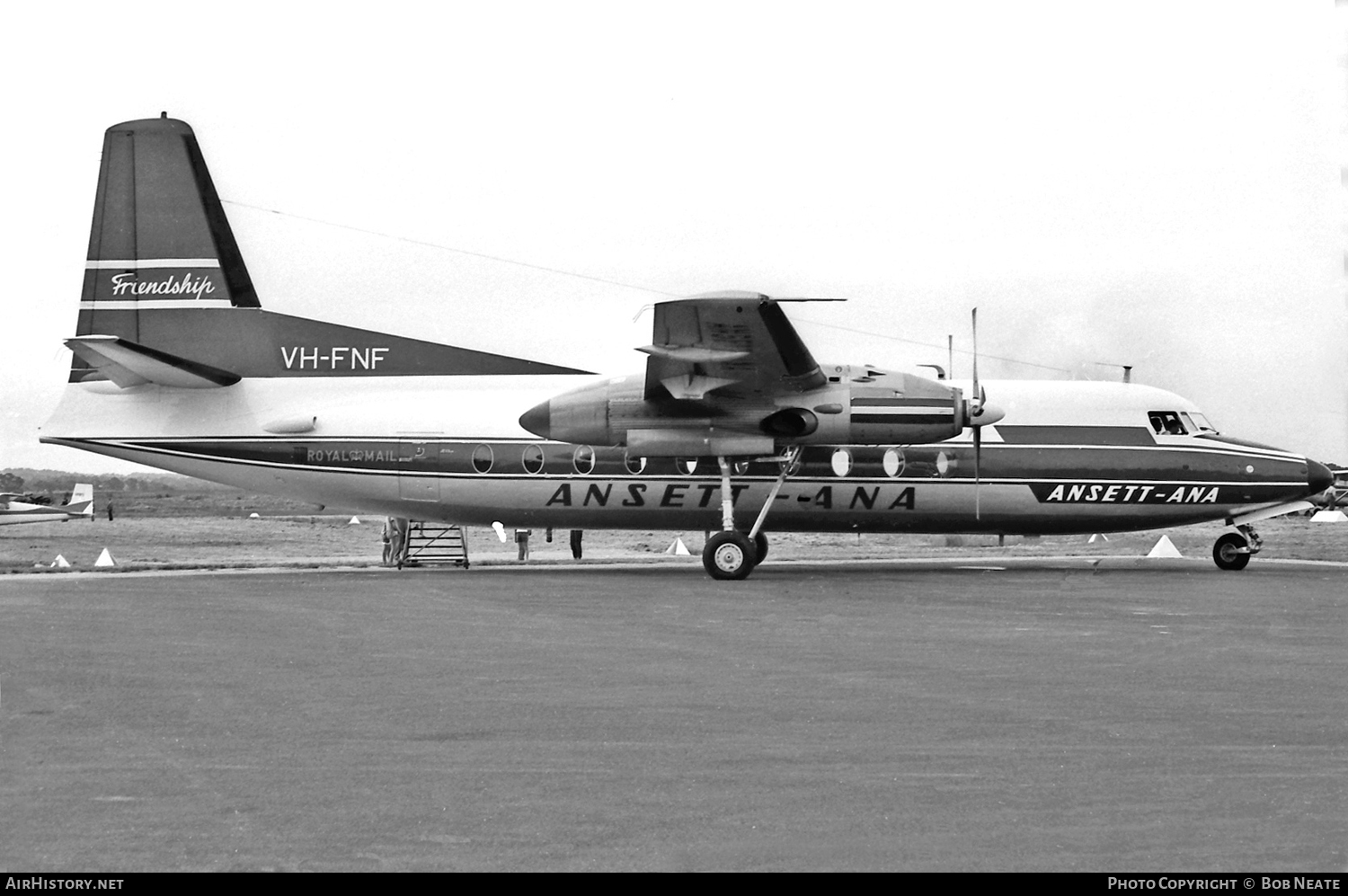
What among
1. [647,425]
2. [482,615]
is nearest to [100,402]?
[647,425]

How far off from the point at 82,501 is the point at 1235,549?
54.9 m

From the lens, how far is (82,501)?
62625 mm

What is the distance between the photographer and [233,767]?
24.8 feet

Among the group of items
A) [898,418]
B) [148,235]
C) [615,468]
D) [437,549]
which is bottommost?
[437,549]

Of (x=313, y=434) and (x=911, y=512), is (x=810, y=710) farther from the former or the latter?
(x=313, y=434)

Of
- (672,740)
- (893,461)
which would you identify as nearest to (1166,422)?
(893,461)

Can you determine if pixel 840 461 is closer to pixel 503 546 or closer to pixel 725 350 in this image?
pixel 725 350

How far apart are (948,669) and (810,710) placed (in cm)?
250

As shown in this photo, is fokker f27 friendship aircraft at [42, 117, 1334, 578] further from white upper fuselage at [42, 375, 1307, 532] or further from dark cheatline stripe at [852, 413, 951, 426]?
dark cheatline stripe at [852, 413, 951, 426]

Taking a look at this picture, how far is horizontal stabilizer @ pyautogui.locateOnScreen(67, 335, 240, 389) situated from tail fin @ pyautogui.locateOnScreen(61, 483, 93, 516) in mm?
39851

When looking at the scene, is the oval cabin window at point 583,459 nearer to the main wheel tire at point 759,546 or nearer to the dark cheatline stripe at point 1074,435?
the main wheel tire at point 759,546

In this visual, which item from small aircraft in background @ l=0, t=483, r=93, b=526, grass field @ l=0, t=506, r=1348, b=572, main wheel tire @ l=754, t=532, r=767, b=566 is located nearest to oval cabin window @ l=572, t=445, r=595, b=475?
main wheel tire @ l=754, t=532, r=767, b=566

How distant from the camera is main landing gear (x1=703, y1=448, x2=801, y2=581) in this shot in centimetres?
2242
